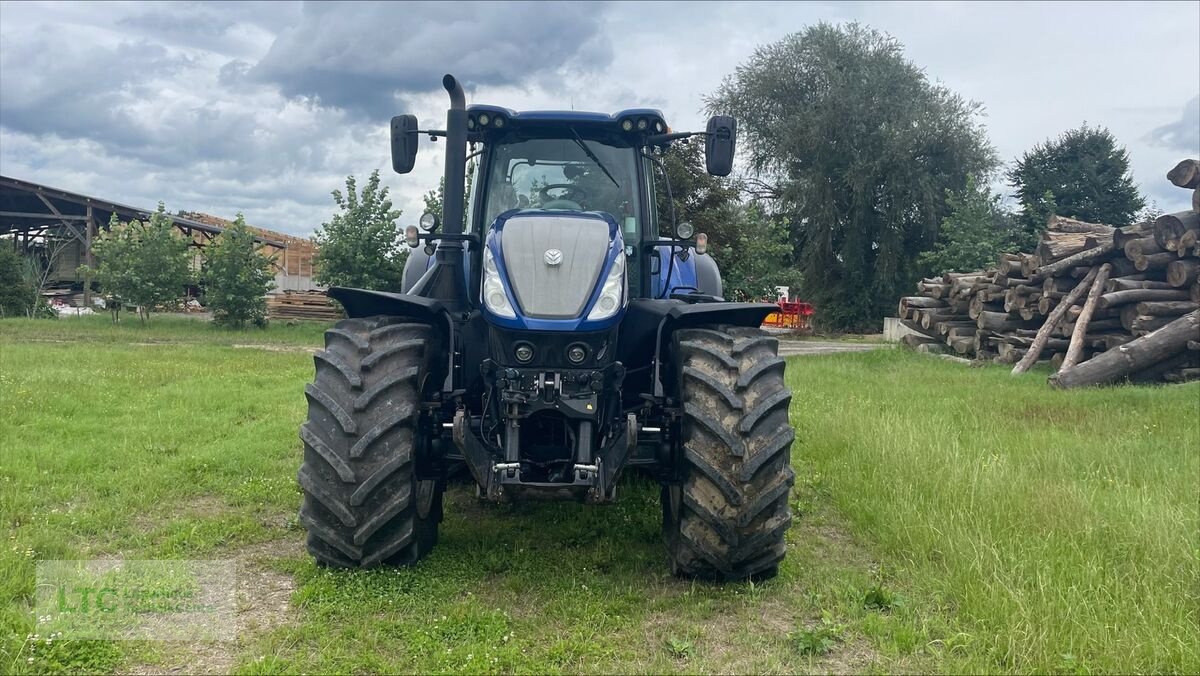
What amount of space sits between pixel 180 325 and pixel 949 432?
22592mm

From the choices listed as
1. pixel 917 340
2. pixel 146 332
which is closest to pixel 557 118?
pixel 917 340

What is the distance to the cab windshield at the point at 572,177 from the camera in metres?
5.44

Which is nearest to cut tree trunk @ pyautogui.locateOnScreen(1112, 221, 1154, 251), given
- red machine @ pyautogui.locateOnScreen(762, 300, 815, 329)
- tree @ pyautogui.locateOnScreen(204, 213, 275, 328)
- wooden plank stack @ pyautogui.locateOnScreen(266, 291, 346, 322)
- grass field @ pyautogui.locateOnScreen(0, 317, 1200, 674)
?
grass field @ pyautogui.locateOnScreen(0, 317, 1200, 674)

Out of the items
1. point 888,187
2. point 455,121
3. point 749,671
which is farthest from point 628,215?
point 888,187

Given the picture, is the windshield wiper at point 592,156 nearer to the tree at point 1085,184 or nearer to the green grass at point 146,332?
the green grass at point 146,332

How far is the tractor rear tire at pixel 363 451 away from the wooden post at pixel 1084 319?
1097 cm

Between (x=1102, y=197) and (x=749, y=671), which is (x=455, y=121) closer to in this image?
(x=749, y=671)

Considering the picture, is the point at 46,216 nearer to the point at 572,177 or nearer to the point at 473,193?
the point at 473,193

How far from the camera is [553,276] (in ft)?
13.7

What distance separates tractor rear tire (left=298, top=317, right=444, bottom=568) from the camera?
402 centimetres

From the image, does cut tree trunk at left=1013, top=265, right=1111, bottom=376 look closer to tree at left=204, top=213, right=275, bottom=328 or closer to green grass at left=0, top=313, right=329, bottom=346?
green grass at left=0, top=313, right=329, bottom=346

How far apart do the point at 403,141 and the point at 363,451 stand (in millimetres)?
2060

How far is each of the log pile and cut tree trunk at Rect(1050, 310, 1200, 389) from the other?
0.04 feet

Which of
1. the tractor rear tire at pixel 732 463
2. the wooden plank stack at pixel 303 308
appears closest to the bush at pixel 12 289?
the wooden plank stack at pixel 303 308
